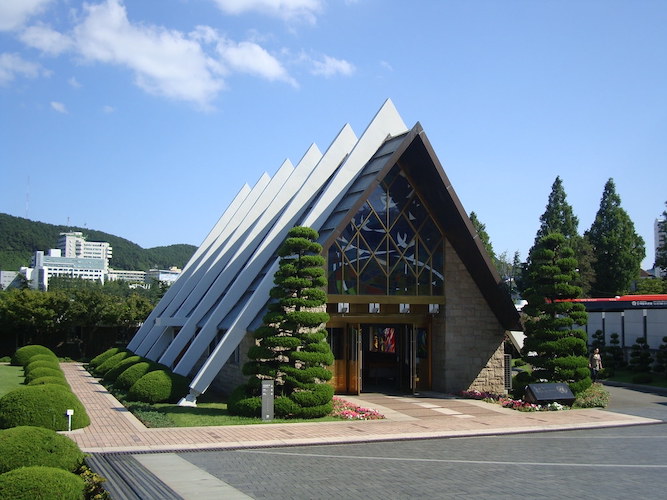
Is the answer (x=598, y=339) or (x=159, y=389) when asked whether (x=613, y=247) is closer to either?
(x=598, y=339)

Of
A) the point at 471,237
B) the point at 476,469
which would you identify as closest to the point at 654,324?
the point at 471,237

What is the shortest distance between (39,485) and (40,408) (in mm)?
8550

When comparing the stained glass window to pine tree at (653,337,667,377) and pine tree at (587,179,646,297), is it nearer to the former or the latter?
pine tree at (653,337,667,377)

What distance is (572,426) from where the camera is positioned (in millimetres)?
18875

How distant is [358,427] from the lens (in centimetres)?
1827

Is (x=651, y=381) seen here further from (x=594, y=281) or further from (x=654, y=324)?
(x=594, y=281)

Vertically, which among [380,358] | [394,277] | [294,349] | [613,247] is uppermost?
[613,247]

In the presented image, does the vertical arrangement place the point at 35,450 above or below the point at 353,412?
above

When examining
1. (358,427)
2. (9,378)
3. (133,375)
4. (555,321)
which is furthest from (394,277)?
(9,378)

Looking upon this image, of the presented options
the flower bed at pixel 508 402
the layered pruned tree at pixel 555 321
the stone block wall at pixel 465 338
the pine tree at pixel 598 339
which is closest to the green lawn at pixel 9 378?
the stone block wall at pixel 465 338

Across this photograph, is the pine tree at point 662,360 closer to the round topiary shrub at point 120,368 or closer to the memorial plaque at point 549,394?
the memorial plaque at point 549,394

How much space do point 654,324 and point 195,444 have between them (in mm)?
29398

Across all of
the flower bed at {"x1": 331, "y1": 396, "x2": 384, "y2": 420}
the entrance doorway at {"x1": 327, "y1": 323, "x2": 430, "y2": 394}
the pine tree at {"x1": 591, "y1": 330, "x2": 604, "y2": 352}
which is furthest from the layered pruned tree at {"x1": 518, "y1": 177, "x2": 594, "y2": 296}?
the flower bed at {"x1": 331, "y1": 396, "x2": 384, "y2": 420}

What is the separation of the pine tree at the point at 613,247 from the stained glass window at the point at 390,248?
40.8 meters
